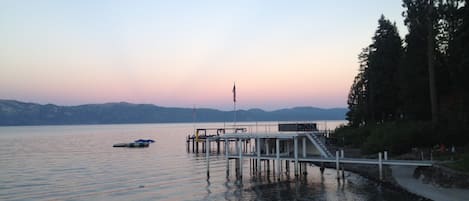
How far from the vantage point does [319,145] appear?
3706cm

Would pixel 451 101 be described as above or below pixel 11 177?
above

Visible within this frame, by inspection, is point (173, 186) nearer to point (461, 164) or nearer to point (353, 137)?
point (461, 164)

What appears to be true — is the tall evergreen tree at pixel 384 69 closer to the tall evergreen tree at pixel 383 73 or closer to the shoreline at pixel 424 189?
the tall evergreen tree at pixel 383 73

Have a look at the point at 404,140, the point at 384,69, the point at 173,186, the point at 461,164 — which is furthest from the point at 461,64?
the point at 384,69

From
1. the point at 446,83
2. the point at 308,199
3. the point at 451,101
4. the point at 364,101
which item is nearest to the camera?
the point at 308,199

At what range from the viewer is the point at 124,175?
46.7m

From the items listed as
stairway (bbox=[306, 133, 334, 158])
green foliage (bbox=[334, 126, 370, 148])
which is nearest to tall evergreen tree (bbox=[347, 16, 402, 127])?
green foliage (bbox=[334, 126, 370, 148])

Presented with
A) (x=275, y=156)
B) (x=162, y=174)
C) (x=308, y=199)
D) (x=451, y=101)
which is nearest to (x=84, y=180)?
(x=162, y=174)

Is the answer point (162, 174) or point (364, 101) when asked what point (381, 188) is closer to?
point (162, 174)

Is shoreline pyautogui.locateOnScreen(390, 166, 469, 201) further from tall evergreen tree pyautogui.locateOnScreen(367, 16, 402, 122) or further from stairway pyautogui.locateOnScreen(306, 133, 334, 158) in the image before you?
tall evergreen tree pyautogui.locateOnScreen(367, 16, 402, 122)

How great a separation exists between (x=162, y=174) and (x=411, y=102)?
2795 centimetres

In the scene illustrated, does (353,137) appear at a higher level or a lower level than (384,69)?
lower

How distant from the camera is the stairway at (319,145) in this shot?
36812mm

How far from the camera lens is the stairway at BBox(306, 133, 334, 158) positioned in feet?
121
